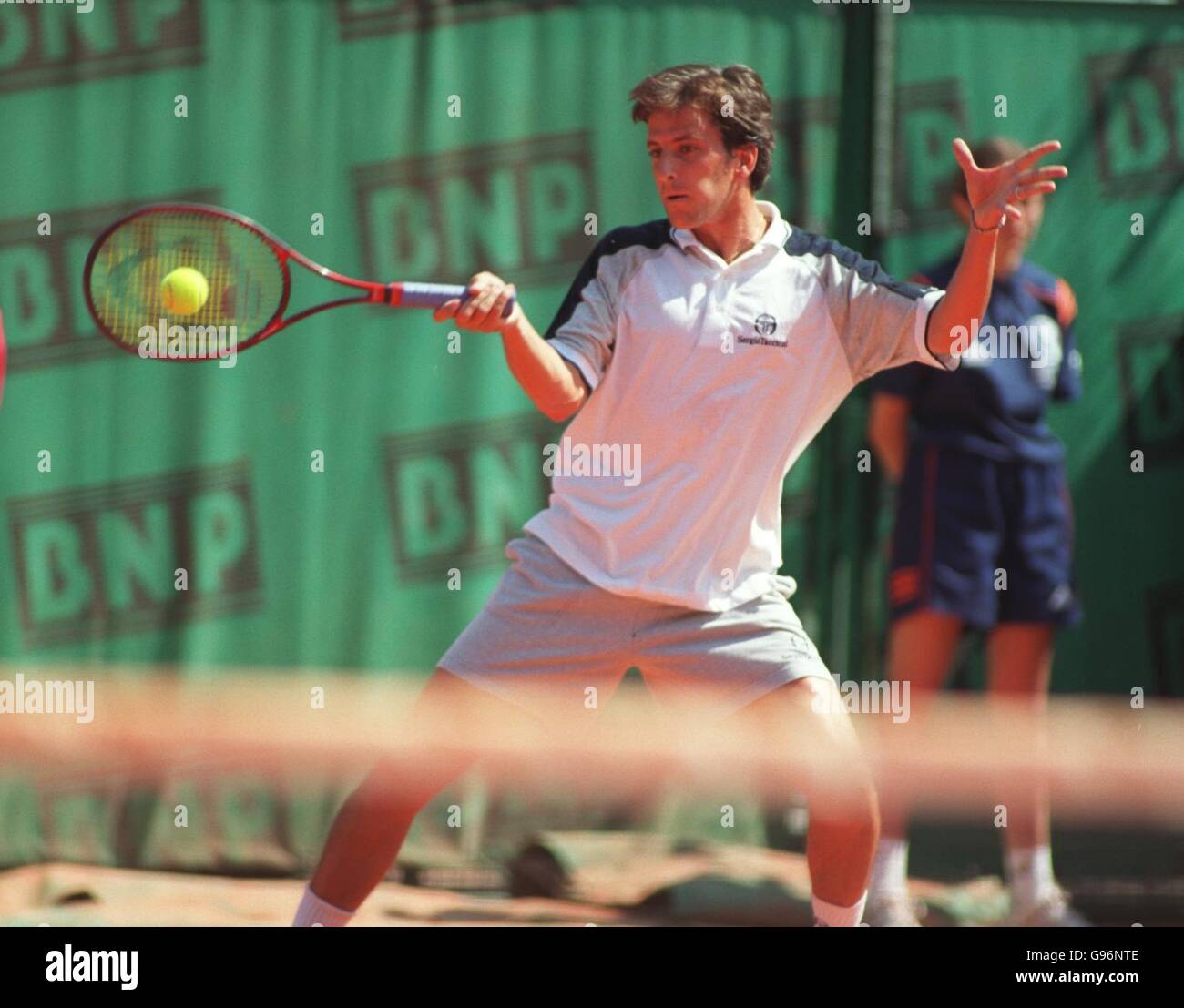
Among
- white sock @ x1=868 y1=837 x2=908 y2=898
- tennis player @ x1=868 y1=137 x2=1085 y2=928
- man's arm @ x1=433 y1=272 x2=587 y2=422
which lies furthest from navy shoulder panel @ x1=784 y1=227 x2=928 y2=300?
white sock @ x1=868 y1=837 x2=908 y2=898

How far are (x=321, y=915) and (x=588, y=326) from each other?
1217 millimetres

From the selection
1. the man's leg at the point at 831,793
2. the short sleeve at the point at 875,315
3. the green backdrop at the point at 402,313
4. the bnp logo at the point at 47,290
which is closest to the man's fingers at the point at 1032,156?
the short sleeve at the point at 875,315

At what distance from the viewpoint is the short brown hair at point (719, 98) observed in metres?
3.56

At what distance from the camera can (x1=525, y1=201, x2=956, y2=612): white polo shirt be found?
3.59 metres

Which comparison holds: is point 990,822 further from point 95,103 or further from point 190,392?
point 95,103

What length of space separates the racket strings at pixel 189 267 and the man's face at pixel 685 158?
0.77 meters

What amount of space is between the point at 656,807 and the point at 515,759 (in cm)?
328

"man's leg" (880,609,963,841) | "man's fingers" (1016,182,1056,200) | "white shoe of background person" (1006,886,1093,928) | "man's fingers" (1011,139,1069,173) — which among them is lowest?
"white shoe of background person" (1006,886,1093,928)

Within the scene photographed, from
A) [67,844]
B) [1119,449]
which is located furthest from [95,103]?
[1119,449]

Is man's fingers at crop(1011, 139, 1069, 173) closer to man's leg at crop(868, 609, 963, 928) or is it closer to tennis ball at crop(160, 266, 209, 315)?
tennis ball at crop(160, 266, 209, 315)

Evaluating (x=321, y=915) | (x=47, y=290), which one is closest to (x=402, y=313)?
(x=47, y=290)

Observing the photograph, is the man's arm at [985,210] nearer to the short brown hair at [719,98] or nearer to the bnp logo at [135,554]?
the short brown hair at [719,98]

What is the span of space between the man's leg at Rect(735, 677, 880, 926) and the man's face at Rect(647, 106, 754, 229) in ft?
3.07

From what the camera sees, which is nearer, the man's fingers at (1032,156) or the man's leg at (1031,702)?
the man's fingers at (1032,156)
